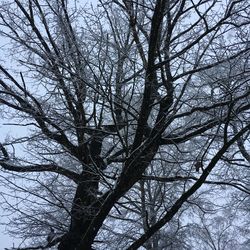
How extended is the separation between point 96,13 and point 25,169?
2290 millimetres

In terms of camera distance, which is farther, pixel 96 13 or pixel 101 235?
pixel 101 235

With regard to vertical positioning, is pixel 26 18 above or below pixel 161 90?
above

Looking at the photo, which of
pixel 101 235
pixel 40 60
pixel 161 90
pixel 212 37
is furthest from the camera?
pixel 101 235

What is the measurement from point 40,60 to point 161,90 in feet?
6.16

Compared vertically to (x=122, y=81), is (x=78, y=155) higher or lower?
lower

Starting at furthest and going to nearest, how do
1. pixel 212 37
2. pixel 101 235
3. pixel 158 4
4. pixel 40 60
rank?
pixel 101 235 < pixel 40 60 < pixel 212 37 < pixel 158 4

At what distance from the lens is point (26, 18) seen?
5.29 meters

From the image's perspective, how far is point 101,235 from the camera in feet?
26.2

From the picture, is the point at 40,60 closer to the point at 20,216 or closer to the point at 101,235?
the point at 20,216

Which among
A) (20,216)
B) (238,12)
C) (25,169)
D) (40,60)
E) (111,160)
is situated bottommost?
(20,216)

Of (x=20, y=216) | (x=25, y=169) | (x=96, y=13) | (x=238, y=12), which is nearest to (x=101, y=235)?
(x=20, y=216)

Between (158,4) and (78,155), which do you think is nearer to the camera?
(158,4)

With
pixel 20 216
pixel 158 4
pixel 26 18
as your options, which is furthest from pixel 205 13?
pixel 20 216

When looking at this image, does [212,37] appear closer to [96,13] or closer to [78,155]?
[96,13]
